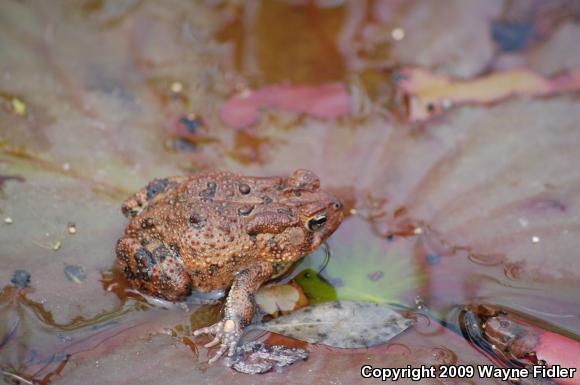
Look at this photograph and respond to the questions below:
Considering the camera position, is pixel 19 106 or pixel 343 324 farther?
pixel 19 106

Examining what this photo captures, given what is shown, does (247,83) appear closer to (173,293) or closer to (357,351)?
(173,293)

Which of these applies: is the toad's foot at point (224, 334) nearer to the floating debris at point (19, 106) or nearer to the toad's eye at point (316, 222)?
the toad's eye at point (316, 222)

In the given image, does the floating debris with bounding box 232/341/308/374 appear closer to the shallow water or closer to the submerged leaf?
the shallow water

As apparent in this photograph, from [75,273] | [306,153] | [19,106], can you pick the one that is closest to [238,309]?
[75,273]

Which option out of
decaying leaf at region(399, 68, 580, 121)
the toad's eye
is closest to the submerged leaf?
the toad's eye

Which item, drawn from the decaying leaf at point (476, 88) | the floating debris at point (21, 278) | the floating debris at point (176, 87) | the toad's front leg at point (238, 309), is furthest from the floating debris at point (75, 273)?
the decaying leaf at point (476, 88)

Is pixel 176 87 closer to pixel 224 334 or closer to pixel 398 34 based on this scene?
pixel 398 34

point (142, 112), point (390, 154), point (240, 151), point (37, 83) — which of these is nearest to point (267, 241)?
point (240, 151)
